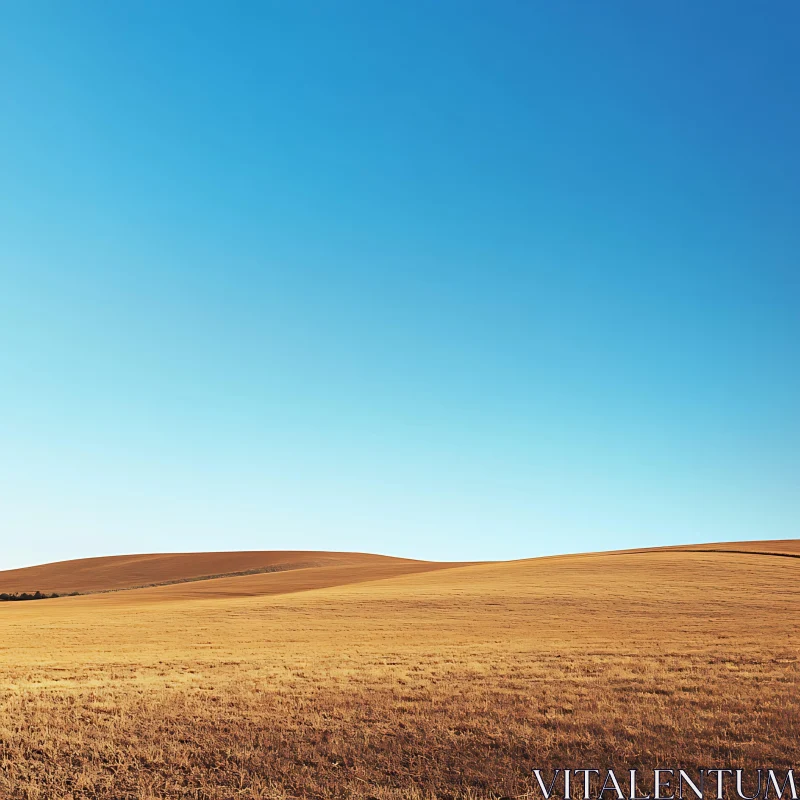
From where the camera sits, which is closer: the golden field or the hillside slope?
the golden field

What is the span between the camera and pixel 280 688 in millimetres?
A: 15422

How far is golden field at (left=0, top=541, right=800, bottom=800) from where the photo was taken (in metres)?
9.82

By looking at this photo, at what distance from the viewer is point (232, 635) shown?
90.2 ft

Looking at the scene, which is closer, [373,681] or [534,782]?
[534,782]

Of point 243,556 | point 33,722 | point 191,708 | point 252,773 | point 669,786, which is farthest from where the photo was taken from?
point 243,556

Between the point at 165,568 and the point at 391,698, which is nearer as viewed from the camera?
the point at 391,698

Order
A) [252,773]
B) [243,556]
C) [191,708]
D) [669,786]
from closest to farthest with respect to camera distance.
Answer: [669,786]
[252,773]
[191,708]
[243,556]

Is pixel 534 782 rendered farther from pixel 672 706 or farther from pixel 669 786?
pixel 672 706

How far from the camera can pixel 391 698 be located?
552 inches

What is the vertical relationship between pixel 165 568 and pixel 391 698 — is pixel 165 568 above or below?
below

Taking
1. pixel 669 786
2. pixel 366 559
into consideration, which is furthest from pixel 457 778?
pixel 366 559

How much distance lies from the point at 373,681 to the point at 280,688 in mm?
2199

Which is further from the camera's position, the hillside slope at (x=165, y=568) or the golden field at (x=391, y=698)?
the hillside slope at (x=165, y=568)

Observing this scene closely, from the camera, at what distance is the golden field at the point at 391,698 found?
32.2 feet
